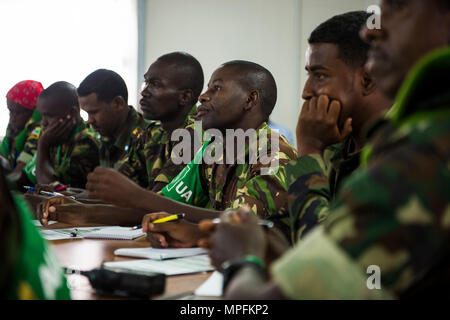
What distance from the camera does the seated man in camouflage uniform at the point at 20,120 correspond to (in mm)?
4734

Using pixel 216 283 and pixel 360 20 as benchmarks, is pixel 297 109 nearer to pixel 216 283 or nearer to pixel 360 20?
pixel 360 20

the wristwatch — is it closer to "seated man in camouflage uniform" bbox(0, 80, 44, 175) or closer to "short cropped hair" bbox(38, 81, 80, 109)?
"short cropped hair" bbox(38, 81, 80, 109)

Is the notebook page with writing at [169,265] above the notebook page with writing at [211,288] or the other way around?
the other way around

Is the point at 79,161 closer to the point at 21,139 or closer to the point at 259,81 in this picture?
the point at 21,139

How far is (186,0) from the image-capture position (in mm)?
6430

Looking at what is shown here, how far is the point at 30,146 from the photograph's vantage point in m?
4.55

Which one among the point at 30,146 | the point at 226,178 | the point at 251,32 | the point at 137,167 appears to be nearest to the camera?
the point at 226,178

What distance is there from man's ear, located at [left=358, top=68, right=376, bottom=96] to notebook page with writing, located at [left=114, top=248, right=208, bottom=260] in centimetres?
69

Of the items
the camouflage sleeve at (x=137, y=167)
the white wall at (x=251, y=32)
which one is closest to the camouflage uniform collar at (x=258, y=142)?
the camouflage sleeve at (x=137, y=167)

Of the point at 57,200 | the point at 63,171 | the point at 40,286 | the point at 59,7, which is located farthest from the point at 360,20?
the point at 59,7

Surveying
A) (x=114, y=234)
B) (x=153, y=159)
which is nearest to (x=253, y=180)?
(x=114, y=234)

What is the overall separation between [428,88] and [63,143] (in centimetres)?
375

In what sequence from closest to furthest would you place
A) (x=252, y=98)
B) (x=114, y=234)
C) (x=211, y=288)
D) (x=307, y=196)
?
(x=211, y=288), (x=307, y=196), (x=114, y=234), (x=252, y=98)

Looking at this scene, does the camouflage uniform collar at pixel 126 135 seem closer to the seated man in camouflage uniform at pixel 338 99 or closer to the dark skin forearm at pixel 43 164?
the dark skin forearm at pixel 43 164
